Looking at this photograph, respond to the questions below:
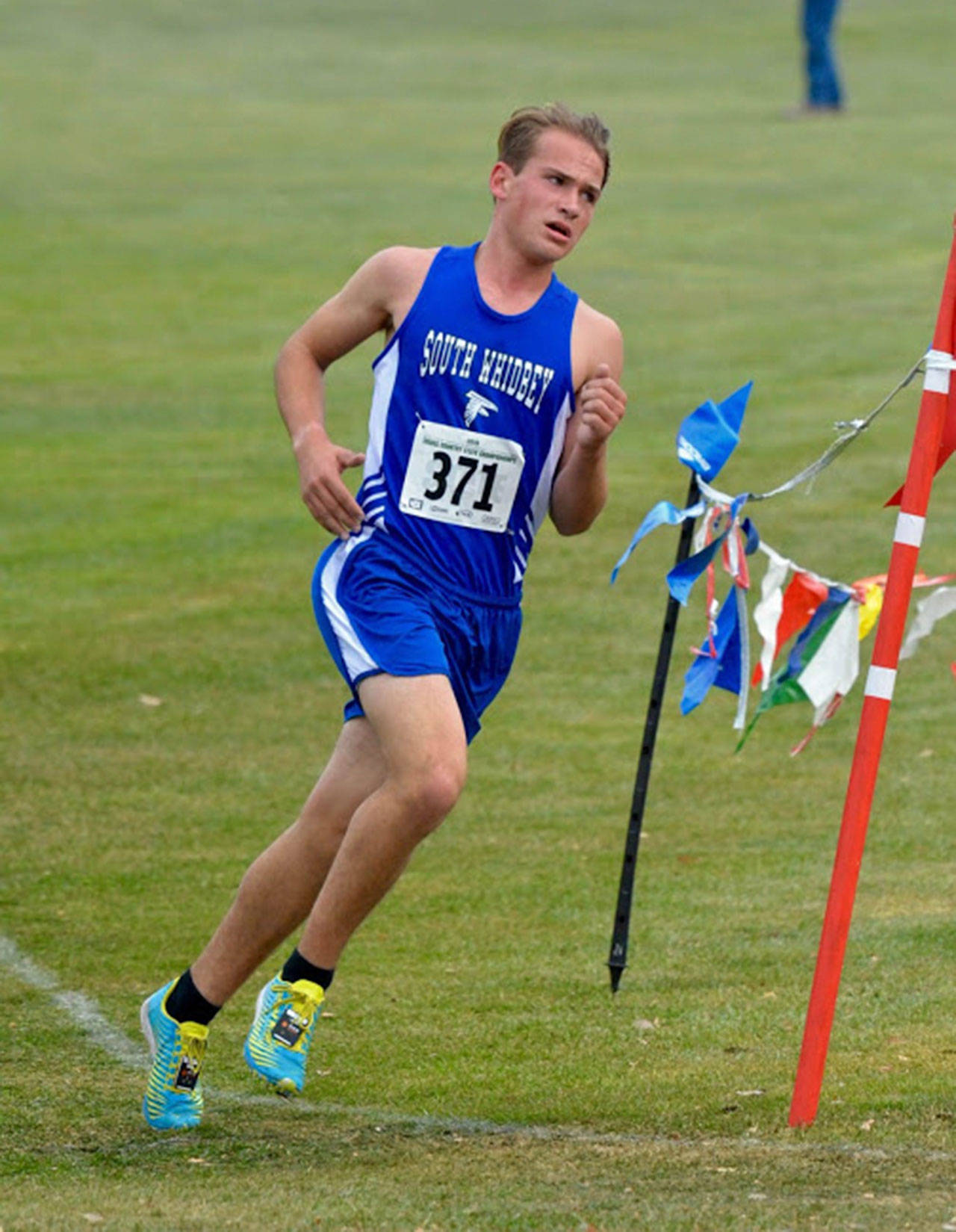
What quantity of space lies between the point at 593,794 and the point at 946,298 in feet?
15.6

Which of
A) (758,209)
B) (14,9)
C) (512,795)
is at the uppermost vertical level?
(14,9)

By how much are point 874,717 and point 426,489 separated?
3.84ft

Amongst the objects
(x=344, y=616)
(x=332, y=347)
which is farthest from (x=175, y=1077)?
(x=332, y=347)

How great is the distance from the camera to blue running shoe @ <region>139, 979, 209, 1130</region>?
5.75 m

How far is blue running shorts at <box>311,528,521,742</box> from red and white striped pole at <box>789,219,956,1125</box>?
90 centimetres

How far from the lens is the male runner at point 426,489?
556 cm

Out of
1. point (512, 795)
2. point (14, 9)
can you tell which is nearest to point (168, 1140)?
point (512, 795)

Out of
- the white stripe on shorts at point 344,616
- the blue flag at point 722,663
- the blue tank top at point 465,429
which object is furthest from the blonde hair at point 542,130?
the blue flag at point 722,663

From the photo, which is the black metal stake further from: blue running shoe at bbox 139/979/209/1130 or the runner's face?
blue running shoe at bbox 139/979/209/1130

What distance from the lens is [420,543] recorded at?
5.68 metres

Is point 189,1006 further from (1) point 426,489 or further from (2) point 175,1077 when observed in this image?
(1) point 426,489

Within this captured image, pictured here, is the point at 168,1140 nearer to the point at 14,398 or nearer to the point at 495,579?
the point at 495,579

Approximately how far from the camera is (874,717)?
18.0ft

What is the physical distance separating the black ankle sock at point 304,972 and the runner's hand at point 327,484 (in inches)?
39.3
